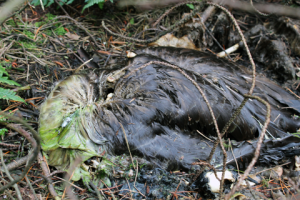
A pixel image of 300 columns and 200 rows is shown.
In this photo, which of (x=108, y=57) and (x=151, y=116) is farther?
(x=108, y=57)

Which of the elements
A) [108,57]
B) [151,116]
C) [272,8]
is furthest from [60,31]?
[272,8]

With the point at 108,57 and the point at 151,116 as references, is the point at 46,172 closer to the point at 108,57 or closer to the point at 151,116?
the point at 151,116

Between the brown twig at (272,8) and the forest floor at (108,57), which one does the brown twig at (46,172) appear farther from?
the brown twig at (272,8)

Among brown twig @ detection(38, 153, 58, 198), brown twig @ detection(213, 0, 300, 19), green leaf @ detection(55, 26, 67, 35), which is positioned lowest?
brown twig @ detection(38, 153, 58, 198)

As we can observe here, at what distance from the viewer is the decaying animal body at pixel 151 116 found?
2.22 meters

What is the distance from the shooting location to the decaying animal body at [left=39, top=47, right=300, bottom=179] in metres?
2.22

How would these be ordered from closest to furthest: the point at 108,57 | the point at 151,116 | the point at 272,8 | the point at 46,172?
the point at 46,172 → the point at 151,116 → the point at 108,57 → the point at 272,8

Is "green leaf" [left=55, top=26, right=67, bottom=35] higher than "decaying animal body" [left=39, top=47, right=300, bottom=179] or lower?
higher

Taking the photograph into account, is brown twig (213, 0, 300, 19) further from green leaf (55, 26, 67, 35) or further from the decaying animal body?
green leaf (55, 26, 67, 35)

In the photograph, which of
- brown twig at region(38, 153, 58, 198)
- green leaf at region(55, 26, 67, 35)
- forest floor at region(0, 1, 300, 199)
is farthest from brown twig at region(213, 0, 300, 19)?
brown twig at region(38, 153, 58, 198)

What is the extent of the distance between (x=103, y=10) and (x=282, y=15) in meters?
3.15

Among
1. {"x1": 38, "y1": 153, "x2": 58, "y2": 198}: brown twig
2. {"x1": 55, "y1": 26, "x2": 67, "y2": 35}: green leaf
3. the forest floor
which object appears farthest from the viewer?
{"x1": 55, "y1": 26, "x2": 67, "y2": 35}: green leaf

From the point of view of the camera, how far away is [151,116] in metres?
2.26

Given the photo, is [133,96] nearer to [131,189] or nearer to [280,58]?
[131,189]
